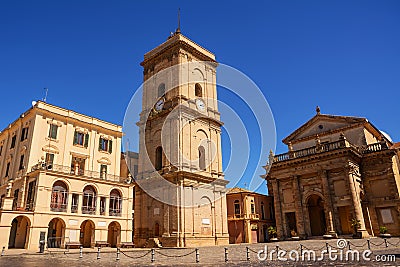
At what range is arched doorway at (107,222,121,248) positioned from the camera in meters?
31.9

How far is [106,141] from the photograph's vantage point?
121ft

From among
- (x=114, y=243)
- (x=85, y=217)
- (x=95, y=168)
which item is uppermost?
(x=95, y=168)

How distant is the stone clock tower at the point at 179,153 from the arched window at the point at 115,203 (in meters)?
2.67

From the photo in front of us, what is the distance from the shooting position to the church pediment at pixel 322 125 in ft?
125

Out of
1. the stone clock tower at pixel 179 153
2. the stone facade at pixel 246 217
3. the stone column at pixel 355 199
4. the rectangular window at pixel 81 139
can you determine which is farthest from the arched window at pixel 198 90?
the stone column at pixel 355 199

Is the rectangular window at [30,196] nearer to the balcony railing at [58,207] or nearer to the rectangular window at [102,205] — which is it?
the balcony railing at [58,207]

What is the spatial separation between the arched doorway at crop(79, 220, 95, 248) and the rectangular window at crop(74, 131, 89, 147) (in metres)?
8.24

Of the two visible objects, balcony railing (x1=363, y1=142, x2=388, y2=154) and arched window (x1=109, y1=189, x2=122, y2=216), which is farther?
balcony railing (x1=363, y1=142, x2=388, y2=154)

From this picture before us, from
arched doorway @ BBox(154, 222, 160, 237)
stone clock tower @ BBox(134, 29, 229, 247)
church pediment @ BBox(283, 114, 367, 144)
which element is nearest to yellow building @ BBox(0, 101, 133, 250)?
arched doorway @ BBox(154, 222, 160, 237)

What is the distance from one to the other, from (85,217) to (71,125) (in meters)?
9.98

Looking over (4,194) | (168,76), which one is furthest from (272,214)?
(4,194)

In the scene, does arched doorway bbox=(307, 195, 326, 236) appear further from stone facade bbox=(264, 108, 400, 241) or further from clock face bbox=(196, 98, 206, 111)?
clock face bbox=(196, 98, 206, 111)

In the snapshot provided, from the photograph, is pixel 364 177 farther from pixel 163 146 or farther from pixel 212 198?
pixel 163 146

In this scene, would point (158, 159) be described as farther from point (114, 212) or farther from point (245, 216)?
point (245, 216)
